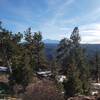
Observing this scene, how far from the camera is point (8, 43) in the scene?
212 feet

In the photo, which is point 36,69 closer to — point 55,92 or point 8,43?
point 8,43

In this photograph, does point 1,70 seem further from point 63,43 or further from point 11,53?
point 63,43

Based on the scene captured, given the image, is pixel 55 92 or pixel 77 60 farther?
pixel 77 60

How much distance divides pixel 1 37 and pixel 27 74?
18589mm

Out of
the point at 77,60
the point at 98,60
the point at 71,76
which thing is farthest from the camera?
the point at 98,60

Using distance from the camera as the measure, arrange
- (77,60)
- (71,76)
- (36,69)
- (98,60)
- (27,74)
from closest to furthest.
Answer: (71,76), (27,74), (77,60), (36,69), (98,60)

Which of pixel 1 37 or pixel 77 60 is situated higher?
pixel 1 37

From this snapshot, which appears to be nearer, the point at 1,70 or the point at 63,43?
the point at 1,70

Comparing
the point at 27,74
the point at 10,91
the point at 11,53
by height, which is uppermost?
the point at 11,53

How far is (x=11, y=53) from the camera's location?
66750mm

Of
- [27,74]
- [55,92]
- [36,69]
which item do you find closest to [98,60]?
[36,69]

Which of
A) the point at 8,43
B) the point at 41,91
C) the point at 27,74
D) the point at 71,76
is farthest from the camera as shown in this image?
the point at 8,43

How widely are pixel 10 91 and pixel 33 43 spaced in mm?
28896

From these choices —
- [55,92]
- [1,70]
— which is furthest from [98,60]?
[55,92]
